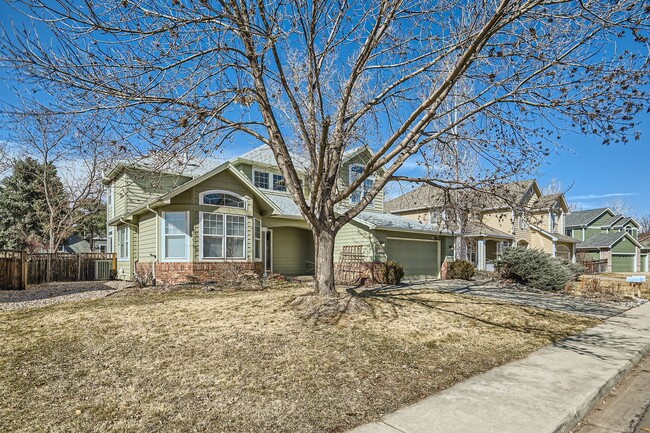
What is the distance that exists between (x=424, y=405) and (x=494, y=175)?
6.27 meters

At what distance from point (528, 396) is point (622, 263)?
124ft

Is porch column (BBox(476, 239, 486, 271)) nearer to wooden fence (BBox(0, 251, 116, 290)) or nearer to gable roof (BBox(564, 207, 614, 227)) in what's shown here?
gable roof (BBox(564, 207, 614, 227))

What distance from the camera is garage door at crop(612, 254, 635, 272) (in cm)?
3365

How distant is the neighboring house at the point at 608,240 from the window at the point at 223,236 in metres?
28.8

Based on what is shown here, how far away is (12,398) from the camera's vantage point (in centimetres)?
398

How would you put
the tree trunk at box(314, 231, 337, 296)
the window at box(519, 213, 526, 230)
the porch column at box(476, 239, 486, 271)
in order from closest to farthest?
the tree trunk at box(314, 231, 337, 296) → the window at box(519, 213, 526, 230) → the porch column at box(476, 239, 486, 271)

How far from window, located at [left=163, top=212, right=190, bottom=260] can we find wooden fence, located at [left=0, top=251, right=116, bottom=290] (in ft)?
15.4

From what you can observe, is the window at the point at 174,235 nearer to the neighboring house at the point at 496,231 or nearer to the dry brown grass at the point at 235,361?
the dry brown grass at the point at 235,361

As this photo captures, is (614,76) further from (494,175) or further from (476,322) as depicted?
(476,322)

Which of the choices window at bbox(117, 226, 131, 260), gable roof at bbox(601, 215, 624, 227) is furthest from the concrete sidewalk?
gable roof at bbox(601, 215, 624, 227)

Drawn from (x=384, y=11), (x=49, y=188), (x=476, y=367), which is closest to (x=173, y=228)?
(x=384, y=11)

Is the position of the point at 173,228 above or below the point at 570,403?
above

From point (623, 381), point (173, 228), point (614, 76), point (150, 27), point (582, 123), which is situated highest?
point (150, 27)

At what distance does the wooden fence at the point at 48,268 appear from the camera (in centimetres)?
1334
